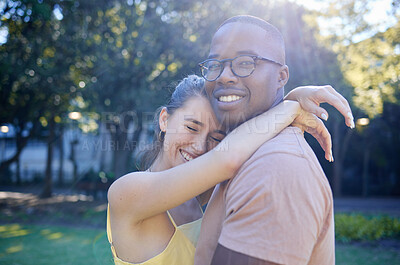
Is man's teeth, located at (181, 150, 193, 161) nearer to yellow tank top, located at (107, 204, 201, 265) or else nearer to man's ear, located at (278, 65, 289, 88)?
yellow tank top, located at (107, 204, 201, 265)

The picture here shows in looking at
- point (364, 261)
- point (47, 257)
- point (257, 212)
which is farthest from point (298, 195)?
point (47, 257)

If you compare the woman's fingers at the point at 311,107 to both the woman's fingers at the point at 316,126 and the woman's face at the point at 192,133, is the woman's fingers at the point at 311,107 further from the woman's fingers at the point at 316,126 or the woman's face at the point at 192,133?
the woman's face at the point at 192,133

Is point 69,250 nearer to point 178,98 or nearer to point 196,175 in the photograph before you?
point 178,98

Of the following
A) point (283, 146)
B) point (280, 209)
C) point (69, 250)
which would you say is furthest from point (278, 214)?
point (69, 250)

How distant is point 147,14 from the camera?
1181cm

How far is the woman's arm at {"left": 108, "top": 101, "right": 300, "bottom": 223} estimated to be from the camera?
163 centimetres

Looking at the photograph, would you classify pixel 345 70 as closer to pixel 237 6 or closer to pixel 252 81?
pixel 237 6

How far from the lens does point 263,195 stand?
4.28ft

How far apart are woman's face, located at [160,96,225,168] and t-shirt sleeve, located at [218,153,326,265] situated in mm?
936

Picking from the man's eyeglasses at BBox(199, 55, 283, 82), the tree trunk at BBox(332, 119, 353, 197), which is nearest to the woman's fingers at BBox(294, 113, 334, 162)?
the man's eyeglasses at BBox(199, 55, 283, 82)

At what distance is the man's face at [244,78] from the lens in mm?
1882

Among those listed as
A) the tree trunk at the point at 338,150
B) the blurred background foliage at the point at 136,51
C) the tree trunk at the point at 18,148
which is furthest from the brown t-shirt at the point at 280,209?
the tree trunk at the point at 338,150

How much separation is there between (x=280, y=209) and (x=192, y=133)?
1.17 metres

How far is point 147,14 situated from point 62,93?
3.82 meters
